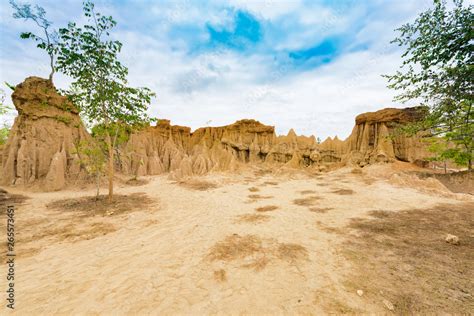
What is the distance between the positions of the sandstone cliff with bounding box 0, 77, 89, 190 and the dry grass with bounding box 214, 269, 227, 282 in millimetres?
16124

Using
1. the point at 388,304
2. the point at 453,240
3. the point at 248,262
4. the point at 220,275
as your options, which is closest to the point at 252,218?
the point at 248,262

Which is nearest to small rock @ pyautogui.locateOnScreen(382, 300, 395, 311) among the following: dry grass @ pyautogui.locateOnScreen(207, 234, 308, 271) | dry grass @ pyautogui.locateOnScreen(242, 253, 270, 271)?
dry grass @ pyautogui.locateOnScreen(207, 234, 308, 271)

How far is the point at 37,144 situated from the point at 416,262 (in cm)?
2351

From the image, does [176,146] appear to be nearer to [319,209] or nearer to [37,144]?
[37,144]

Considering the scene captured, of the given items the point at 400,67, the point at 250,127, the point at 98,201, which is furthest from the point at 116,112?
the point at 250,127

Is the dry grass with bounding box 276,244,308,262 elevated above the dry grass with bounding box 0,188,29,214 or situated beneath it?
elevated above

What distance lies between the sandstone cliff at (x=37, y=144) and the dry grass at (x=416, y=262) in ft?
60.5

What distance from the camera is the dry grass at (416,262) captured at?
9.21ft

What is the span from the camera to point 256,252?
14.9 feet

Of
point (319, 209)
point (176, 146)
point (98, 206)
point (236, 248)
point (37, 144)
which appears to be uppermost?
point (176, 146)

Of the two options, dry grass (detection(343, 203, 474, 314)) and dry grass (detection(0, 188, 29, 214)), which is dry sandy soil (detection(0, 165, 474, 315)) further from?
dry grass (detection(0, 188, 29, 214))

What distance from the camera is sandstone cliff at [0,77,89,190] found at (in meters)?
14.2

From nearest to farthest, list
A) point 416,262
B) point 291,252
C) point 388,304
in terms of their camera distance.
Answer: point 388,304
point 416,262
point 291,252

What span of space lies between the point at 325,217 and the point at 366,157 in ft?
78.3
